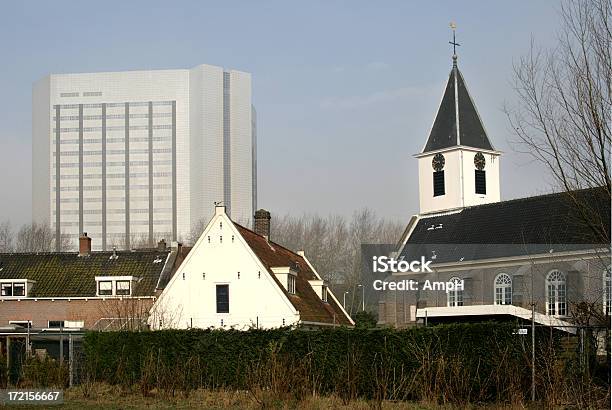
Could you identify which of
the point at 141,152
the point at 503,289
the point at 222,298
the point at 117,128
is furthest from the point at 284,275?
the point at 117,128

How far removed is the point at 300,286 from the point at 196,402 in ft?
72.5

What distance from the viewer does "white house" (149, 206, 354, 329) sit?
3953 cm

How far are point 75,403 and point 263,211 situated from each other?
26.9 meters

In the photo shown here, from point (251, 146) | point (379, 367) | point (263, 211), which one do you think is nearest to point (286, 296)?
point (263, 211)

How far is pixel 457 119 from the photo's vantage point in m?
70.5

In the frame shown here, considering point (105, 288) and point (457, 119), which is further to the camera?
point (457, 119)

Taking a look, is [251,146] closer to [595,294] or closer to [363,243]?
[363,243]

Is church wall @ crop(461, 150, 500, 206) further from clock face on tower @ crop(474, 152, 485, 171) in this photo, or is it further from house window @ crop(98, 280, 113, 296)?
house window @ crop(98, 280, 113, 296)

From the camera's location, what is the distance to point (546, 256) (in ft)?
186

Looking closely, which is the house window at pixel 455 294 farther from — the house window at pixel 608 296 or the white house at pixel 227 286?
the house window at pixel 608 296

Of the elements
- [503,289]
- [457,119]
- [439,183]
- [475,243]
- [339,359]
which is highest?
[457,119]

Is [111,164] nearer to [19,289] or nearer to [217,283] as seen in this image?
[19,289]

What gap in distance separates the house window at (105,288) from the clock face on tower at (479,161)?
34.5m

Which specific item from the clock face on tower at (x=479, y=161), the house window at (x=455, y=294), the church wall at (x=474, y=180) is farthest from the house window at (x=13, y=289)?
the clock face on tower at (x=479, y=161)
